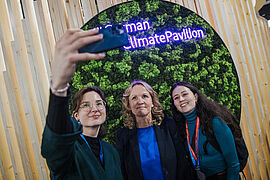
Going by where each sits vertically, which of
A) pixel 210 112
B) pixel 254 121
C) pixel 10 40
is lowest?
pixel 254 121

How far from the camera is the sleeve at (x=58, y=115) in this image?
0.96 m

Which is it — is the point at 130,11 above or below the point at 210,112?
above

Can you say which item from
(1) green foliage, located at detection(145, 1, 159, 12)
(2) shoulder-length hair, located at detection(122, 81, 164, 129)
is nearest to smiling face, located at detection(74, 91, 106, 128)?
(2) shoulder-length hair, located at detection(122, 81, 164, 129)

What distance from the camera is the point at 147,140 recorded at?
241cm

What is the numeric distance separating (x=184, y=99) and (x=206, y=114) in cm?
28

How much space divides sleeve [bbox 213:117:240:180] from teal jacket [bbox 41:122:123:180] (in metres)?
1.08

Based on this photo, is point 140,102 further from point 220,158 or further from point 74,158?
point 74,158

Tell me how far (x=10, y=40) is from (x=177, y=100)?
79.2 inches

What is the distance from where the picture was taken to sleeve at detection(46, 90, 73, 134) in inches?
37.8

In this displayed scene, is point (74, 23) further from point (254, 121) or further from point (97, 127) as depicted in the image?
point (254, 121)

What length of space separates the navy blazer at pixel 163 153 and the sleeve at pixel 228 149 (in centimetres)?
38

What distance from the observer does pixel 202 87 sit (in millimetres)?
2926

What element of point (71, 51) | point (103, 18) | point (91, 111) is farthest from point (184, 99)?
point (71, 51)

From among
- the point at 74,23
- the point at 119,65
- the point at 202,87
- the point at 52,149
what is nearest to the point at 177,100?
the point at 202,87
